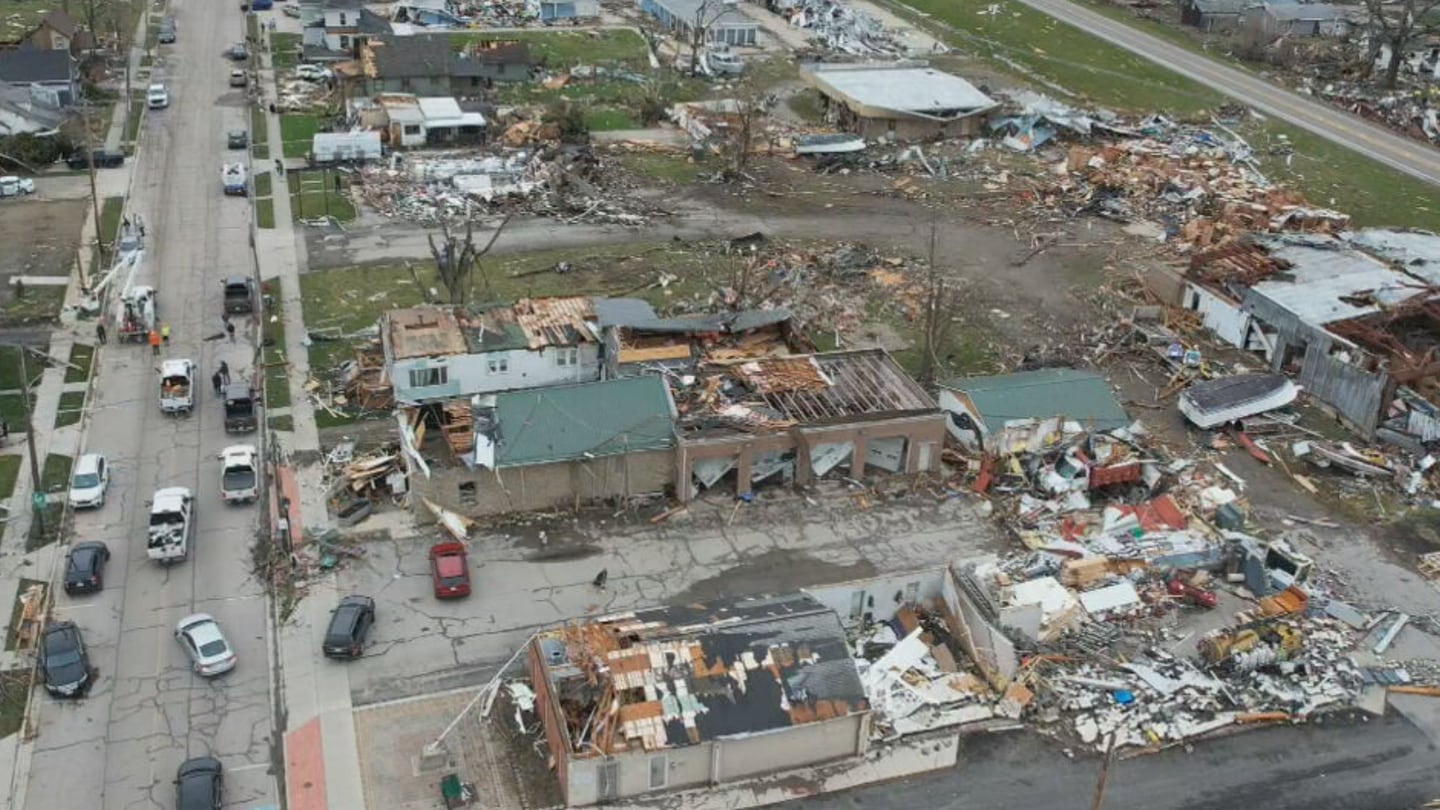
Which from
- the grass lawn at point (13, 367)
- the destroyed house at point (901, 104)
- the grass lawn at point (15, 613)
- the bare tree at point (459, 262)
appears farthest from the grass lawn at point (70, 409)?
the destroyed house at point (901, 104)

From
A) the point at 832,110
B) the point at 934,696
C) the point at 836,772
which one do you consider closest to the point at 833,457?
the point at 934,696

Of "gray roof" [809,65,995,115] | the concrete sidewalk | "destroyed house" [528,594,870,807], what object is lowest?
the concrete sidewalk

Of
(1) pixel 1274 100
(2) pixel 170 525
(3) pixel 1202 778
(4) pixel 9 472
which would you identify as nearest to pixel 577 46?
(1) pixel 1274 100

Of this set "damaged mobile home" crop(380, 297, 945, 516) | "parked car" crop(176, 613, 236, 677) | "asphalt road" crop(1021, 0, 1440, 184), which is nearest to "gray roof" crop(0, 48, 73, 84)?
"damaged mobile home" crop(380, 297, 945, 516)

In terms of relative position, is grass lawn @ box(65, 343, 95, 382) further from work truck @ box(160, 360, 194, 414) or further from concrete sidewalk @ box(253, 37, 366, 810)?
concrete sidewalk @ box(253, 37, 366, 810)

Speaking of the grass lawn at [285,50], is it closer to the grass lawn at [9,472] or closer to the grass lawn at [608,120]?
the grass lawn at [608,120]
